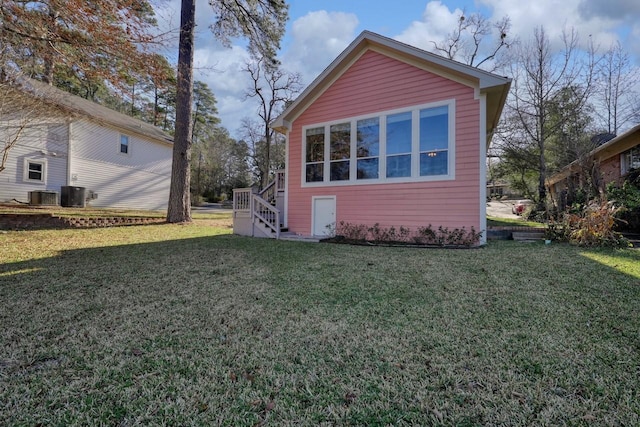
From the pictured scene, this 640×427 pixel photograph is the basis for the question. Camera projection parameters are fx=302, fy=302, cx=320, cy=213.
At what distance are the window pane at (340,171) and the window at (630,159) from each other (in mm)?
11110

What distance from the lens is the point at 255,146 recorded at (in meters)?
34.1

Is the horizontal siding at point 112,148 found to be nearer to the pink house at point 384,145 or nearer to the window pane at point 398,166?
the pink house at point 384,145

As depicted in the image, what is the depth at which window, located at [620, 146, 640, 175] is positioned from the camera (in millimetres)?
11500

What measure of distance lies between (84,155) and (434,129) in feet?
57.7

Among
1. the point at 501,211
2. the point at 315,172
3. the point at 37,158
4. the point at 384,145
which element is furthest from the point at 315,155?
the point at 501,211

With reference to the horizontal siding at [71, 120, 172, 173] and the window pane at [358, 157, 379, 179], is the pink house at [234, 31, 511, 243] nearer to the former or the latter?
the window pane at [358, 157, 379, 179]

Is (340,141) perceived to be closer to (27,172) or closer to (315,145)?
(315,145)

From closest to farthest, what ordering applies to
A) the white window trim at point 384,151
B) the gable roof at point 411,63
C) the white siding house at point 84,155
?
the gable roof at point 411,63, the white window trim at point 384,151, the white siding house at point 84,155

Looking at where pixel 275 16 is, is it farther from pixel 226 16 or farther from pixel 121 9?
pixel 121 9

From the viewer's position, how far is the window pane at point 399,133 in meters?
7.72

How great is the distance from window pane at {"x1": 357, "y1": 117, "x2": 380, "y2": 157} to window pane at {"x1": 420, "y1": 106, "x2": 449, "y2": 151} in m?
1.17

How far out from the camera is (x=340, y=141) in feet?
28.9

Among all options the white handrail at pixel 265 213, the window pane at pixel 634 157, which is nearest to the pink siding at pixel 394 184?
the white handrail at pixel 265 213

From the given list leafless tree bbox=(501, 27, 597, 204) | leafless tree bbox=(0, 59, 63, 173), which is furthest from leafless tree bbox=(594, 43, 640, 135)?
leafless tree bbox=(0, 59, 63, 173)
